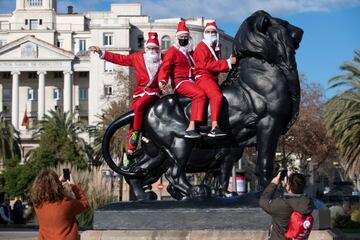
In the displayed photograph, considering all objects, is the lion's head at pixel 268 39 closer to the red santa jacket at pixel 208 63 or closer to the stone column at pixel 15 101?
the red santa jacket at pixel 208 63

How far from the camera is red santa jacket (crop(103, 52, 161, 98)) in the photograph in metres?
10.5

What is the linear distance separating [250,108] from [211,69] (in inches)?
29.6

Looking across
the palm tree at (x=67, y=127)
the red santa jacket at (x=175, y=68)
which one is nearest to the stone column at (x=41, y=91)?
the palm tree at (x=67, y=127)

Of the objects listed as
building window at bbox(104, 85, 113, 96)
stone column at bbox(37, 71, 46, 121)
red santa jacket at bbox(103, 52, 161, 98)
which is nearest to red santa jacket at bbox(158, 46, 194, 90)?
red santa jacket at bbox(103, 52, 161, 98)

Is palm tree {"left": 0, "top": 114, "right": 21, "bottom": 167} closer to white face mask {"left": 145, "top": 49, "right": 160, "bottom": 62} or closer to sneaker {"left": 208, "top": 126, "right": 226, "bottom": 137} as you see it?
white face mask {"left": 145, "top": 49, "right": 160, "bottom": 62}

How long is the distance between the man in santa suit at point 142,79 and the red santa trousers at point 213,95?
2.78 ft

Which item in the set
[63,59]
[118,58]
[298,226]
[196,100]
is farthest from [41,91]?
[298,226]

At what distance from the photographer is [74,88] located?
93938 millimetres

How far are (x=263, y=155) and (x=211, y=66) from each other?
1.29 meters

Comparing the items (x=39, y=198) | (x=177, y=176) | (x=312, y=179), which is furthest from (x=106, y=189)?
(x=312, y=179)

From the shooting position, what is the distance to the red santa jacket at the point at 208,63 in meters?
10.1

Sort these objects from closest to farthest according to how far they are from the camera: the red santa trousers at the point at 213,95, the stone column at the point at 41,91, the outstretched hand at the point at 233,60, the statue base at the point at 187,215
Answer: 1. the statue base at the point at 187,215
2. the red santa trousers at the point at 213,95
3. the outstretched hand at the point at 233,60
4. the stone column at the point at 41,91

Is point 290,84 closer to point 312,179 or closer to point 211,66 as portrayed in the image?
point 211,66

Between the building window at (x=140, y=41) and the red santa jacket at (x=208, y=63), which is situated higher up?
the building window at (x=140, y=41)
